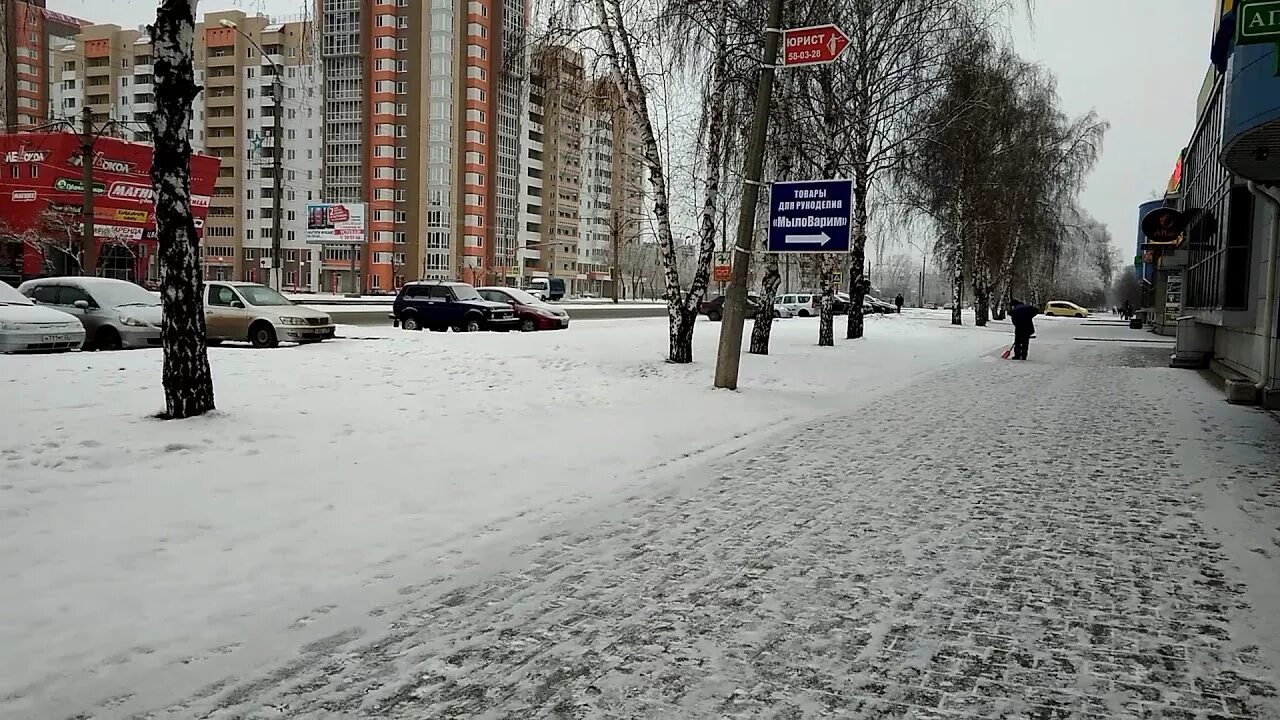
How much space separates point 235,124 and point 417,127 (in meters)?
24.9

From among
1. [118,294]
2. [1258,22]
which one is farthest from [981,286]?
[1258,22]

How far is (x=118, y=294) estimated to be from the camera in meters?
18.4

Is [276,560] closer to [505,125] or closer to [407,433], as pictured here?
[407,433]

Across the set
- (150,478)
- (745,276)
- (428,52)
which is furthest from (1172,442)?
(428,52)

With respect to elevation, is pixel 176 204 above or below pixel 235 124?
below

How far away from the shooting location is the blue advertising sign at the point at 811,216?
Answer: 12617 mm

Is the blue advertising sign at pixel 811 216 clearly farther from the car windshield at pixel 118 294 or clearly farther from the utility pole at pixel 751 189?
the car windshield at pixel 118 294

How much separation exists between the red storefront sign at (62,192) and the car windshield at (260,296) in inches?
1506

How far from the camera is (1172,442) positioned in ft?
33.1

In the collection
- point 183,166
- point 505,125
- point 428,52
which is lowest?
point 183,166

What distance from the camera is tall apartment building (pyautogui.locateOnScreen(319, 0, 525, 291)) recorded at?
3915 inches

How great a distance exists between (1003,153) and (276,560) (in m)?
39.3

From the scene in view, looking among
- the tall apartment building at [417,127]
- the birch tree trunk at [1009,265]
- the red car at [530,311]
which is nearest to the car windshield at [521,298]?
the red car at [530,311]

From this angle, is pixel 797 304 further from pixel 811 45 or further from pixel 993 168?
pixel 811 45
